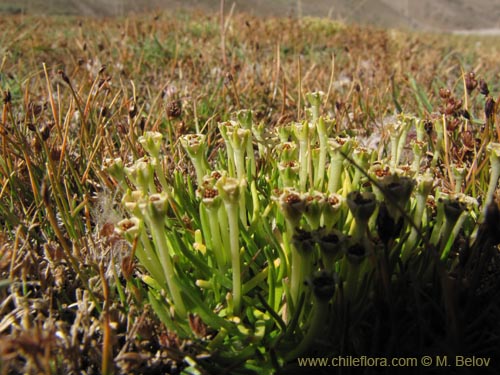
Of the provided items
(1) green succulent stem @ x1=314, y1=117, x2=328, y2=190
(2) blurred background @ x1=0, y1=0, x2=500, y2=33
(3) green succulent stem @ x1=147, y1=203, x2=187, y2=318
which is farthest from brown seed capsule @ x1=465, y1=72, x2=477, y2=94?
(2) blurred background @ x1=0, y1=0, x2=500, y2=33

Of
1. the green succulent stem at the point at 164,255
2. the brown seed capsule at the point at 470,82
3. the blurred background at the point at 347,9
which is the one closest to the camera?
the green succulent stem at the point at 164,255

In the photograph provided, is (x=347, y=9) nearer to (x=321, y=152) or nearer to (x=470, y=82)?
(x=470, y=82)

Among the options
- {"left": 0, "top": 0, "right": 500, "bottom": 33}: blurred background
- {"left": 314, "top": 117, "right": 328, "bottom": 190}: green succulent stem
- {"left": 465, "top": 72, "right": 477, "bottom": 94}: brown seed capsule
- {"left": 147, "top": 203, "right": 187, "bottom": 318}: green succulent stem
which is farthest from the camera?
{"left": 0, "top": 0, "right": 500, "bottom": 33}: blurred background

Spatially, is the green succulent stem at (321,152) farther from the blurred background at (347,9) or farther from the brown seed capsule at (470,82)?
the blurred background at (347,9)

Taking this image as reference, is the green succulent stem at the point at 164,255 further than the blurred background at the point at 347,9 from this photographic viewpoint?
No

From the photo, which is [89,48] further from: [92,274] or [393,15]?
[393,15]

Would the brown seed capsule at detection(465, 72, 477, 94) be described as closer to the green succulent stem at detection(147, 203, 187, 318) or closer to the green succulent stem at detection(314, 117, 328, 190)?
the green succulent stem at detection(314, 117, 328, 190)

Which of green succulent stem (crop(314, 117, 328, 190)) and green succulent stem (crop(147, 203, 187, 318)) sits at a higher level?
green succulent stem (crop(314, 117, 328, 190))

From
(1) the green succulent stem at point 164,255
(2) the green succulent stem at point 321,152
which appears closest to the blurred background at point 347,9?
(2) the green succulent stem at point 321,152

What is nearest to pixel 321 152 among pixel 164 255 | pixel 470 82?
pixel 164 255
